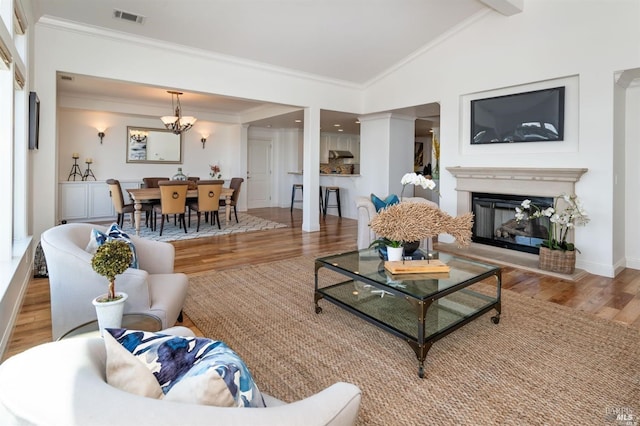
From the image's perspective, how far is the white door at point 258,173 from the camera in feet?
33.2

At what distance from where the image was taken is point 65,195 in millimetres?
7211

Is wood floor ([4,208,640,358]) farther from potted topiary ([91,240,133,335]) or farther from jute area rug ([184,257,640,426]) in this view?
potted topiary ([91,240,133,335])

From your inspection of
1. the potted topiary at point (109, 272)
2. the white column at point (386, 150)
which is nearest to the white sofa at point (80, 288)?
the potted topiary at point (109, 272)

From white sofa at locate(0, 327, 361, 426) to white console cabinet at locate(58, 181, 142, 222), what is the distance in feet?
25.5

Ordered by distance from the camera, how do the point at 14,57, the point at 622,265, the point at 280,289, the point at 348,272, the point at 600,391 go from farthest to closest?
1. the point at 622,265
2. the point at 280,289
3. the point at 14,57
4. the point at 348,272
5. the point at 600,391

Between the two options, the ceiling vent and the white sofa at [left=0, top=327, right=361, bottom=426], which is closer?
the white sofa at [left=0, top=327, right=361, bottom=426]

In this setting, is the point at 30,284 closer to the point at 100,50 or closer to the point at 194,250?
the point at 194,250

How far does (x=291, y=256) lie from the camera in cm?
475

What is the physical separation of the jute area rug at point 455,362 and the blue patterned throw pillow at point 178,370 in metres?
1.09

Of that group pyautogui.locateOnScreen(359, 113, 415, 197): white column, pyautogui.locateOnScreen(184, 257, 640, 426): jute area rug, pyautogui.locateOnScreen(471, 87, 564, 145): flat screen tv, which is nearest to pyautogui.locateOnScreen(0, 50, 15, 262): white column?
pyautogui.locateOnScreen(184, 257, 640, 426): jute area rug

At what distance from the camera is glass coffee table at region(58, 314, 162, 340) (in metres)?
1.58

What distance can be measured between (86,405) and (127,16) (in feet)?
15.5

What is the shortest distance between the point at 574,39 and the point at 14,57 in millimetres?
5585

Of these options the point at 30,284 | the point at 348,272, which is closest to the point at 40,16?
the point at 30,284
